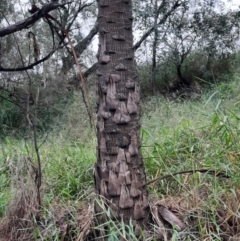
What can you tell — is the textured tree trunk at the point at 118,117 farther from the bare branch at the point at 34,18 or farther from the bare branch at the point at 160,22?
the bare branch at the point at 160,22

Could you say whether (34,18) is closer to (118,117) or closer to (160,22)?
(118,117)

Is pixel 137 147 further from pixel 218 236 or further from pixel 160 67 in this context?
pixel 160 67

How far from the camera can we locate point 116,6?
163 centimetres

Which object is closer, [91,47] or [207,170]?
[207,170]

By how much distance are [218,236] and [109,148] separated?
594mm

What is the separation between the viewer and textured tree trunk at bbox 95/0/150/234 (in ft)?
5.32

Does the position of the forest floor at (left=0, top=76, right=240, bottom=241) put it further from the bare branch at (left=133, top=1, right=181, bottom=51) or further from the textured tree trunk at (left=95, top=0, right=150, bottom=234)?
the bare branch at (left=133, top=1, right=181, bottom=51)

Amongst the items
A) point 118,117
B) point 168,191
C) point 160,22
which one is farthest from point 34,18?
point 160,22

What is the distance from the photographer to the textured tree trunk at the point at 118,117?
1.62 m

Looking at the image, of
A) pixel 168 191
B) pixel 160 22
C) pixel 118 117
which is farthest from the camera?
pixel 160 22

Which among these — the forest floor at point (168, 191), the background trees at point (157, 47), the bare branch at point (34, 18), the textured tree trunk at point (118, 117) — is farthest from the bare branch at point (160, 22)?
the textured tree trunk at point (118, 117)

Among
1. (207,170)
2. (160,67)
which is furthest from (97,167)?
(160,67)

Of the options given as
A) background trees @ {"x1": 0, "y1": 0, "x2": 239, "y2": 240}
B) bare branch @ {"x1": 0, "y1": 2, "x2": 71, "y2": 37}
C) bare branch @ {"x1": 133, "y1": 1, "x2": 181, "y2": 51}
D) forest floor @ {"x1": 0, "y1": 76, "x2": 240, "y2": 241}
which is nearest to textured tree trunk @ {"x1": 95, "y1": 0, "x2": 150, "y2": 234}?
forest floor @ {"x1": 0, "y1": 76, "x2": 240, "y2": 241}

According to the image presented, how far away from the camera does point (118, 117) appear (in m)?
1.62
